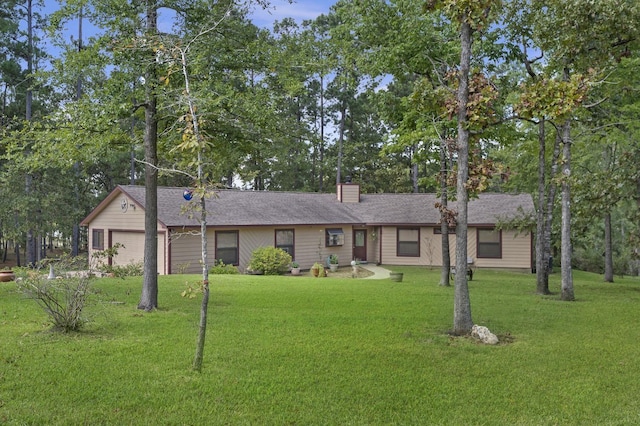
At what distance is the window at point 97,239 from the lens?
76.3 ft

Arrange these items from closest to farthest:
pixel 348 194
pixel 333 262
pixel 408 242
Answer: pixel 333 262 → pixel 408 242 → pixel 348 194

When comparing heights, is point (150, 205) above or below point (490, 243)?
above

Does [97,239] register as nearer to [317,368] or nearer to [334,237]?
[334,237]

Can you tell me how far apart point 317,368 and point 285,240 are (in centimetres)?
1773

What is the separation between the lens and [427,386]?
589cm

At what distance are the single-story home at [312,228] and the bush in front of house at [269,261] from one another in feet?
2.67

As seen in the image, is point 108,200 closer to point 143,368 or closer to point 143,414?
point 143,368

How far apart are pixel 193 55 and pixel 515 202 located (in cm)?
2145

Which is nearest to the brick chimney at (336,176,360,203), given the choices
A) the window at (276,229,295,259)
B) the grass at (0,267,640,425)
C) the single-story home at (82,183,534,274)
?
the single-story home at (82,183,534,274)

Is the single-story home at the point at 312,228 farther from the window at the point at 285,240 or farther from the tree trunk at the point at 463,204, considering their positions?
the tree trunk at the point at 463,204

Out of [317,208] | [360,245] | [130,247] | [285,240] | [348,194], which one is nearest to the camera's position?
[130,247]

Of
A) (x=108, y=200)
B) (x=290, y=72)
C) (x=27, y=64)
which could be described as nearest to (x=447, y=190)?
(x=290, y=72)

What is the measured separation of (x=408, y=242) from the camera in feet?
88.5

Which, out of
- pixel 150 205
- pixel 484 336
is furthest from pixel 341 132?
pixel 484 336
